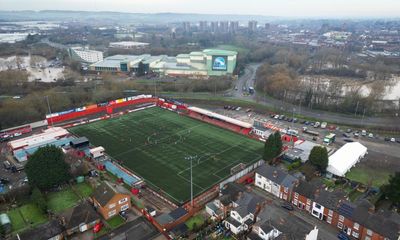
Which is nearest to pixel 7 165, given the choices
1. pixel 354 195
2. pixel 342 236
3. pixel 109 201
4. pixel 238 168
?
pixel 109 201

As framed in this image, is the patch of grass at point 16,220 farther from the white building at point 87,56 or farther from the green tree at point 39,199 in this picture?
the white building at point 87,56

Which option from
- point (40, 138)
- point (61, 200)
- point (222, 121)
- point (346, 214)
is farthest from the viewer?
point (222, 121)

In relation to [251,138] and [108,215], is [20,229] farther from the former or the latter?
[251,138]

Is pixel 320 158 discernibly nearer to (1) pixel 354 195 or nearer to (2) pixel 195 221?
(1) pixel 354 195

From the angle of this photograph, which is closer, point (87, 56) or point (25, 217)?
point (25, 217)

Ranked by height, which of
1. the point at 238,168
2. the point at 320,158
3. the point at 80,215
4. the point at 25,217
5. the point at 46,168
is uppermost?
the point at 46,168

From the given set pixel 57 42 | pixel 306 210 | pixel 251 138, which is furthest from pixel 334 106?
pixel 57 42
